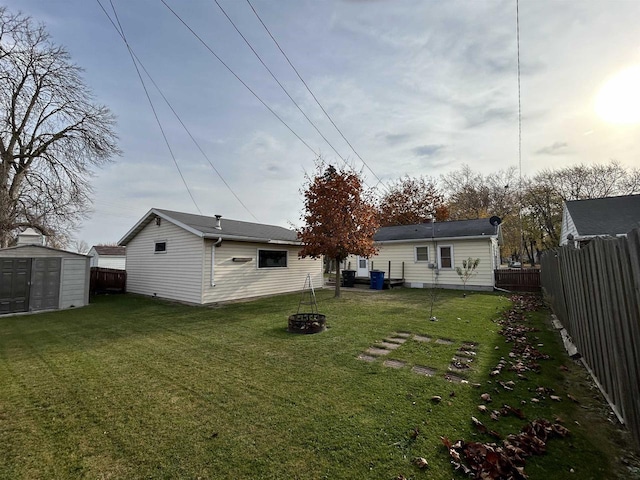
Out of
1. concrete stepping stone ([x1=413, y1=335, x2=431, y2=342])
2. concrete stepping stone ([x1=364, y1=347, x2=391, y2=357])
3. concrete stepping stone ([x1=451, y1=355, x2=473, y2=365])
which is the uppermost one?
concrete stepping stone ([x1=413, y1=335, x2=431, y2=342])

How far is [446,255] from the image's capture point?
46.7ft

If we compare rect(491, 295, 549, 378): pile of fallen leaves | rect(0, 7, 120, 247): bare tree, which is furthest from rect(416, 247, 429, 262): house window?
rect(0, 7, 120, 247): bare tree

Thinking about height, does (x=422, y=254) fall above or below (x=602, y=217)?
below

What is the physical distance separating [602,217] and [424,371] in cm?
1263

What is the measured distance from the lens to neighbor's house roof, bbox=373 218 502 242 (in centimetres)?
1334

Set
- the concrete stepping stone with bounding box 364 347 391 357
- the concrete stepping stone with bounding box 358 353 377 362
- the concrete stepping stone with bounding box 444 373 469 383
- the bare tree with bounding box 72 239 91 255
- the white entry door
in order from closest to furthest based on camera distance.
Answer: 1. the concrete stepping stone with bounding box 444 373 469 383
2. the concrete stepping stone with bounding box 358 353 377 362
3. the concrete stepping stone with bounding box 364 347 391 357
4. the white entry door
5. the bare tree with bounding box 72 239 91 255

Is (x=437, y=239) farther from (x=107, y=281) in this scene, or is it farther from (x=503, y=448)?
(x=107, y=281)

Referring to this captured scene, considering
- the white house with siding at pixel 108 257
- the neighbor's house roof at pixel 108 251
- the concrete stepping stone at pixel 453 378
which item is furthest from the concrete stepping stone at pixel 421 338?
the neighbor's house roof at pixel 108 251

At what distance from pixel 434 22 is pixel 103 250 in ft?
131

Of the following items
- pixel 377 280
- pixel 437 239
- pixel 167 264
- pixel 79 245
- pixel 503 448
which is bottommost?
pixel 503 448

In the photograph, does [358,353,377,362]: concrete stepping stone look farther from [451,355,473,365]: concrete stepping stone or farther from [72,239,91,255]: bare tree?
[72,239,91,255]: bare tree

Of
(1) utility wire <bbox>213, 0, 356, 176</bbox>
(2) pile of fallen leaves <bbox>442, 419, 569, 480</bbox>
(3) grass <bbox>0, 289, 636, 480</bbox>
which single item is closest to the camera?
(2) pile of fallen leaves <bbox>442, 419, 569, 480</bbox>

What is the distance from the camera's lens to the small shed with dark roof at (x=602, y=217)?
33.8 feet

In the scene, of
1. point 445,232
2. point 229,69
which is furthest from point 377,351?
point 445,232
